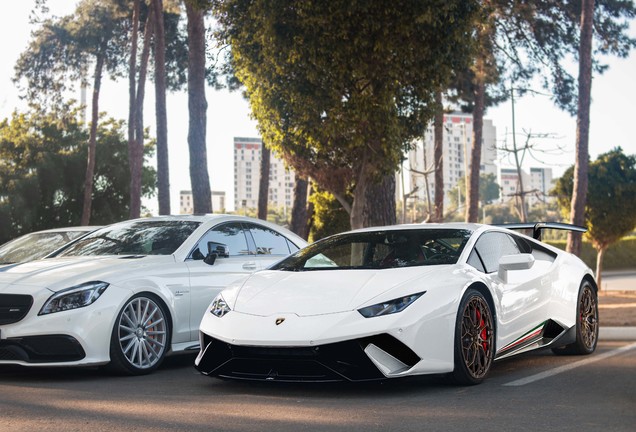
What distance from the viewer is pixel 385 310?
A: 645 cm

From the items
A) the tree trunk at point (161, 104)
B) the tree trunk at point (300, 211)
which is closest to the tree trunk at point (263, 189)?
the tree trunk at point (300, 211)

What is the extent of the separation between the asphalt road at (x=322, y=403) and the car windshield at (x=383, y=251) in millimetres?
1013

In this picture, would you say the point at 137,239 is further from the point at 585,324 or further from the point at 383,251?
the point at 585,324

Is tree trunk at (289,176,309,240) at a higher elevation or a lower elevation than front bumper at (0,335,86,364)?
higher

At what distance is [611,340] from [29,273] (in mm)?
7456

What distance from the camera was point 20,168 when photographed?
1784 inches

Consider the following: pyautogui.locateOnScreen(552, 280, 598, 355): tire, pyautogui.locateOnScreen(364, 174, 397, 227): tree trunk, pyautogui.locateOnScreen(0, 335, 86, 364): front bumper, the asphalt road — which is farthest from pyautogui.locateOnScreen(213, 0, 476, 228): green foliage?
pyautogui.locateOnScreen(0, 335, 86, 364): front bumper

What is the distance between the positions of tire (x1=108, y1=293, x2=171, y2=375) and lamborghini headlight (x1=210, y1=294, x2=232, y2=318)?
41.9 inches

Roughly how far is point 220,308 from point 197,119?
54.1 ft

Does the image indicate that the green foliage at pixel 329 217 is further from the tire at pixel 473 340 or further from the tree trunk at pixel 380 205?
the tire at pixel 473 340

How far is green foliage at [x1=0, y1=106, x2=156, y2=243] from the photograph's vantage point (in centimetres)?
4356

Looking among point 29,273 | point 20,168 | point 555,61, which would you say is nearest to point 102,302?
point 29,273

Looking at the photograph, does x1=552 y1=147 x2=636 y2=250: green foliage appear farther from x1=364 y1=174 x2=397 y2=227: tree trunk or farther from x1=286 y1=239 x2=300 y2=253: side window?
x1=286 y1=239 x2=300 y2=253: side window

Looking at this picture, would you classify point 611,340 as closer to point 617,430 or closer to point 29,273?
point 617,430
